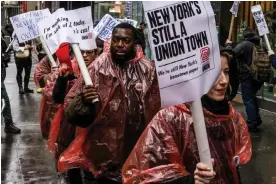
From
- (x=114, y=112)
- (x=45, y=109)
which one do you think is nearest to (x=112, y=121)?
(x=114, y=112)

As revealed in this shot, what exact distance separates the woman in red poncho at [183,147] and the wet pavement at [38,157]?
10.8ft

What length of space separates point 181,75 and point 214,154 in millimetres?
554

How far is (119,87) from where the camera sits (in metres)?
3.64

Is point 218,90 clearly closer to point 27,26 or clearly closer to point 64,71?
point 64,71

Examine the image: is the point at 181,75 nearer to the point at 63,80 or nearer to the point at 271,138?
the point at 63,80

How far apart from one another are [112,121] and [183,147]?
117 cm

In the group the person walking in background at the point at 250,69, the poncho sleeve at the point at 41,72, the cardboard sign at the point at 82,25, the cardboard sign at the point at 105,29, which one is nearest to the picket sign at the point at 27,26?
the poncho sleeve at the point at 41,72

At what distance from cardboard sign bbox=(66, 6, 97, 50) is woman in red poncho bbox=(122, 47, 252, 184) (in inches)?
63.4

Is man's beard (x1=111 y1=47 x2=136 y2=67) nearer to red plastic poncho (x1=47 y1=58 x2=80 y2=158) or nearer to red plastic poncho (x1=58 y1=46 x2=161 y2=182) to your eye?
red plastic poncho (x1=58 y1=46 x2=161 y2=182)

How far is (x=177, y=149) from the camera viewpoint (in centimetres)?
246

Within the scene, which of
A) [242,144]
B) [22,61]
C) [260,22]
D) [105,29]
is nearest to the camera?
[242,144]

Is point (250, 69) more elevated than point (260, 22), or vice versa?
point (260, 22)

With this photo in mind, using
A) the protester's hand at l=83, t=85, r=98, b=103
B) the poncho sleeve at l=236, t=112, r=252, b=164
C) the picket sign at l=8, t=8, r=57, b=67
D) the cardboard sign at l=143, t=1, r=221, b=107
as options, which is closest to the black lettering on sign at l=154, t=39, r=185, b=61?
the cardboard sign at l=143, t=1, r=221, b=107

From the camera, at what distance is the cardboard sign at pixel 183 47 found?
2100 millimetres
